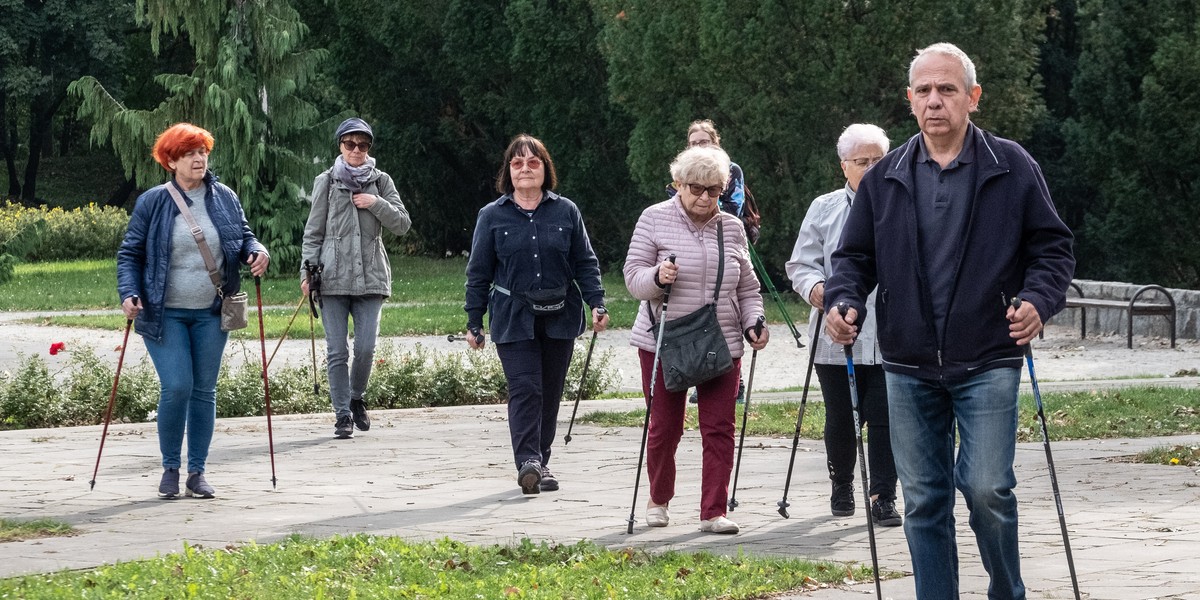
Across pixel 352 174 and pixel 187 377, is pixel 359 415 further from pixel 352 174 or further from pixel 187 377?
pixel 187 377

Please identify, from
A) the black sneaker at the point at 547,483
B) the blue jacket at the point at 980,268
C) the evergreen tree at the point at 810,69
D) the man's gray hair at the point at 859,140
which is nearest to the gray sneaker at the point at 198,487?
the black sneaker at the point at 547,483

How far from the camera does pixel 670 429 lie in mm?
7750

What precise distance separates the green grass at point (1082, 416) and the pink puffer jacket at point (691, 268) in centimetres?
364

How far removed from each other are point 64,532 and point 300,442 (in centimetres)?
369

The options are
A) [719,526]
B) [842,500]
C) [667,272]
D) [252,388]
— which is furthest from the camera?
[252,388]

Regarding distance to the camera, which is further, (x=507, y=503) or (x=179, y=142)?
(x=179, y=142)

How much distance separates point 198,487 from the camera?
28.4 ft

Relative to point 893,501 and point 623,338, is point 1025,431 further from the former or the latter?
point 623,338

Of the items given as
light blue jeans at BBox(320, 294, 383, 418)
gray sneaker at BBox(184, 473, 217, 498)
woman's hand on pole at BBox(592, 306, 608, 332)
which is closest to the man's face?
woman's hand on pole at BBox(592, 306, 608, 332)

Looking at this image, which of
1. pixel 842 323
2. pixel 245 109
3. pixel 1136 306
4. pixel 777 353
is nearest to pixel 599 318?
pixel 842 323

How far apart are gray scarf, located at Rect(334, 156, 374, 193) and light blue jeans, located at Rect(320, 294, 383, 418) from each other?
755 mm

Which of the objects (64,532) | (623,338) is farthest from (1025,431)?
(623,338)

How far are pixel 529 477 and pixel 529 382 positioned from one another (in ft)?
1.75

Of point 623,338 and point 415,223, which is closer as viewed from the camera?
point 623,338
